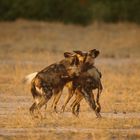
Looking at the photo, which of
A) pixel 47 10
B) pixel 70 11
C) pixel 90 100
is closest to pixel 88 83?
pixel 90 100

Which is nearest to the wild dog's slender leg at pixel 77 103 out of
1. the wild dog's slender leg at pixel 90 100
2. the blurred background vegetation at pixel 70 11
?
the wild dog's slender leg at pixel 90 100

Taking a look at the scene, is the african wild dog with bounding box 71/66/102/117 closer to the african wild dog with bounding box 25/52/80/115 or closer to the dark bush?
the african wild dog with bounding box 25/52/80/115

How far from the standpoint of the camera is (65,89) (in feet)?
63.9

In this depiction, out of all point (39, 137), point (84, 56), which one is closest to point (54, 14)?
point (84, 56)

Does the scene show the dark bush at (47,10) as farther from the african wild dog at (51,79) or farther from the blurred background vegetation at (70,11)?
the african wild dog at (51,79)

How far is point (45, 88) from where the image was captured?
46.6 ft

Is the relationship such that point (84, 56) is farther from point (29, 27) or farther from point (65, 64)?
point (29, 27)

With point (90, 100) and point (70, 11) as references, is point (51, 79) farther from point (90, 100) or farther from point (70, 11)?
point (70, 11)

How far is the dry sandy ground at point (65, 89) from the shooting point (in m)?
12.9

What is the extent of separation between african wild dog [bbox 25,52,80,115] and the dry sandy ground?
335mm

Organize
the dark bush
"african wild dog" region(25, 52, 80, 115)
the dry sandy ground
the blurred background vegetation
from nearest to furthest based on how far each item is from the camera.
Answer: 1. the dry sandy ground
2. "african wild dog" region(25, 52, 80, 115)
3. the dark bush
4. the blurred background vegetation

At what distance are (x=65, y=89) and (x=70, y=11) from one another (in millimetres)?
27351

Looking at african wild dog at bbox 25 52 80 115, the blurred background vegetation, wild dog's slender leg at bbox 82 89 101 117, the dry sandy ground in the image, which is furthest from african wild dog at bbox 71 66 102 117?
the blurred background vegetation

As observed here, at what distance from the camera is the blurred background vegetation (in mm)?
45156
